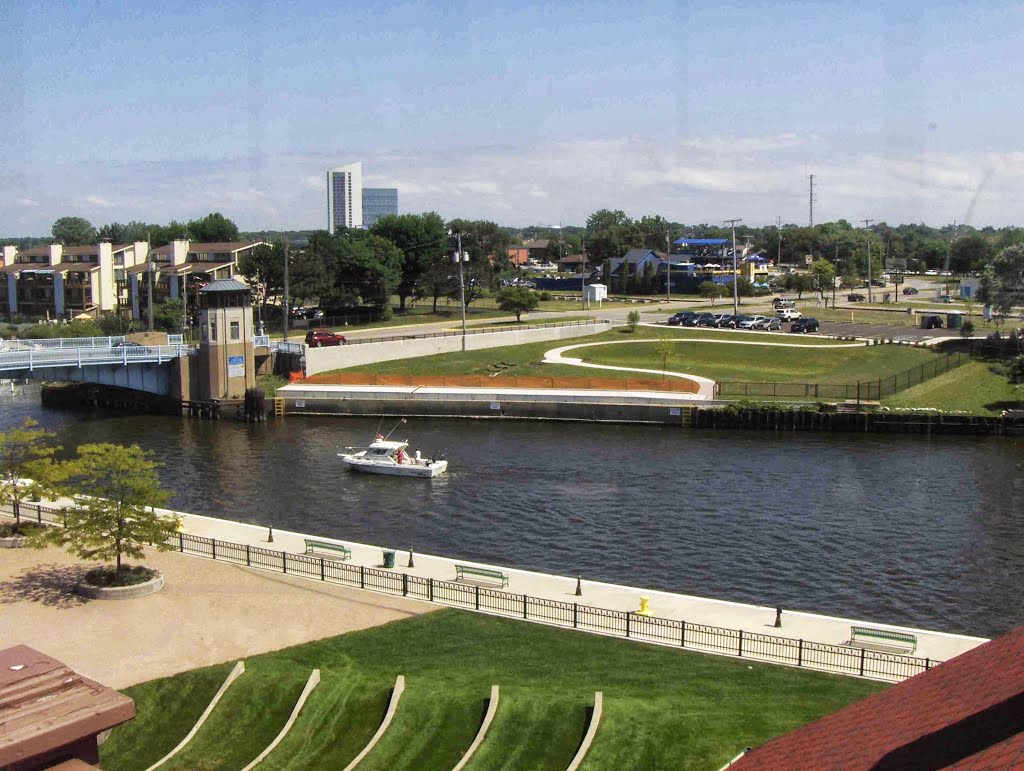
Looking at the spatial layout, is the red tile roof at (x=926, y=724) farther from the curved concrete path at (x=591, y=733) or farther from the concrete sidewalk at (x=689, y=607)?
the concrete sidewalk at (x=689, y=607)

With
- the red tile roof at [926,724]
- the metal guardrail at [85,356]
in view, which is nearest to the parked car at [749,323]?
the metal guardrail at [85,356]

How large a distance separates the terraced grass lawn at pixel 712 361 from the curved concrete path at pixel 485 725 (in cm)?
5800

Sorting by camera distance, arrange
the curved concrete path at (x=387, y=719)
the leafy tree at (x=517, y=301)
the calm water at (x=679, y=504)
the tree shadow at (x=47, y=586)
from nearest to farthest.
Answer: the curved concrete path at (x=387, y=719)
the tree shadow at (x=47, y=586)
the calm water at (x=679, y=504)
the leafy tree at (x=517, y=301)

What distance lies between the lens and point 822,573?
41.1 m

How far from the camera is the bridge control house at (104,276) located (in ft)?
420

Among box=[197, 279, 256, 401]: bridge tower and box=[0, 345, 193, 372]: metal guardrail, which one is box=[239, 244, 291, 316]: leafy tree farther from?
box=[0, 345, 193, 372]: metal guardrail

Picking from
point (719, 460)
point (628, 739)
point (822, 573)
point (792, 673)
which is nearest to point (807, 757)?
point (628, 739)

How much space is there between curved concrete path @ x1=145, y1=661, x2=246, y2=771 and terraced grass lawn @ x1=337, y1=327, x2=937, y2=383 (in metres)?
57.0

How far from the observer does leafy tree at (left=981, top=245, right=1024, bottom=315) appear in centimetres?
9231

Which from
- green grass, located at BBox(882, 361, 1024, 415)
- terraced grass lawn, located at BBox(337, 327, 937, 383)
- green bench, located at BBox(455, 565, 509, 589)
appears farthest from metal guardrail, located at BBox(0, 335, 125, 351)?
green grass, located at BBox(882, 361, 1024, 415)

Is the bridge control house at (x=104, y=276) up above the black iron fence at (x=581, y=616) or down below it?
above

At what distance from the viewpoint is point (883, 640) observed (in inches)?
1162

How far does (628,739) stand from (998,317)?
270ft

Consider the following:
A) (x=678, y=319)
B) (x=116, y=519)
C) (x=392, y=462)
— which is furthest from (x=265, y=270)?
(x=116, y=519)
